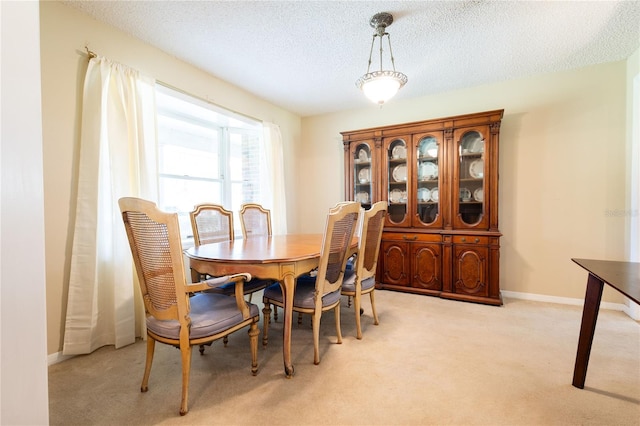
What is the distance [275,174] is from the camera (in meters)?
3.86

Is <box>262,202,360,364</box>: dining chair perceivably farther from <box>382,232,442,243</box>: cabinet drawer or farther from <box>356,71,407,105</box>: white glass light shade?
<box>382,232,442,243</box>: cabinet drawer

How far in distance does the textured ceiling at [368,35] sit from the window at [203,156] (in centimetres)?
50

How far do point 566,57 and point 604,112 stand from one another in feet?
2.38

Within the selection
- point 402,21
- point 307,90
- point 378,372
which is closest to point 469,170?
point 402,21

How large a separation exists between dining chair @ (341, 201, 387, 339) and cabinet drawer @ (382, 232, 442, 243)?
3.76ft

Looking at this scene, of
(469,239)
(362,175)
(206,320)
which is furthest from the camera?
(362,175)

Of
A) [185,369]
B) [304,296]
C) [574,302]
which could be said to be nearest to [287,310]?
[304,296]

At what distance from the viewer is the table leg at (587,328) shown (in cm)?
158

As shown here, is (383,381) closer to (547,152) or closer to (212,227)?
(212,227)

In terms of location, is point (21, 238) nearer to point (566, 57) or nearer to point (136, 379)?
point (136, 379)

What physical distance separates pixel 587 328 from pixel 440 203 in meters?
1.91

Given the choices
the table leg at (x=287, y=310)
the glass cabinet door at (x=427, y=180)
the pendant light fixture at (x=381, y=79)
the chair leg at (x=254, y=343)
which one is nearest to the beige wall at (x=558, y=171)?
the glass cabinet door at (x=427, y=180)

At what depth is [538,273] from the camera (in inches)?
125

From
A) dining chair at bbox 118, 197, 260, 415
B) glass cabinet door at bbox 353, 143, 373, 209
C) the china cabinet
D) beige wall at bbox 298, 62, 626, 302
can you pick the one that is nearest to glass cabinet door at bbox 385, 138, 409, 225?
the china cabinet
